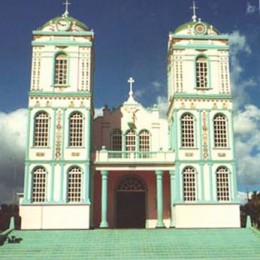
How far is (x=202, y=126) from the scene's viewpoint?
108ft

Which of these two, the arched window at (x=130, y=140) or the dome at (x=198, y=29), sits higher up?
the dome at (x=198, y=29)

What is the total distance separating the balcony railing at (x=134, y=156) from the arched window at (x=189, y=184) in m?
1.37

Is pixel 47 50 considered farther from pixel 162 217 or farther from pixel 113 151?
pixel 162 217

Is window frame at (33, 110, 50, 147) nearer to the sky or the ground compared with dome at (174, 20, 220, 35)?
nearer to the ground

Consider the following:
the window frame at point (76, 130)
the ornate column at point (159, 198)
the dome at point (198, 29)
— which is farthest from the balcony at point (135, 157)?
the dome at point (198, 29)

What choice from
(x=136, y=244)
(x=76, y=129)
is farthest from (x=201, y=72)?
(x=136, y=244)

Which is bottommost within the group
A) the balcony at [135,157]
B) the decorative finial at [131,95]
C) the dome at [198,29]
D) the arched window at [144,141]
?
the balcony at [135,157]

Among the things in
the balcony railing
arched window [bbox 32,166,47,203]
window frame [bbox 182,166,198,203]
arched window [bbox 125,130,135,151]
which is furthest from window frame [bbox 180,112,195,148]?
arched window [bbox 32,166,47,203]

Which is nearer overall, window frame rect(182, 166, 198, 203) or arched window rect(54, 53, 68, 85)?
window frame rect(182, 166, 198, 203)

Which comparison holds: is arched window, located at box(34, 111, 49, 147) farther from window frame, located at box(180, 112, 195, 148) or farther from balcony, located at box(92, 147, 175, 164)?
window frame, located at box(180, 112, 195, 148)

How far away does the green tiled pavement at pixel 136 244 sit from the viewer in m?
24.4

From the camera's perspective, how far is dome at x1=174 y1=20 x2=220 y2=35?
34719 millimetres

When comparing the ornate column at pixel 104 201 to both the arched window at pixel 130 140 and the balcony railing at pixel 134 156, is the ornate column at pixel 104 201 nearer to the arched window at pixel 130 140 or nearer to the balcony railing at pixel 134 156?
the balcony railing at pixel 134 156

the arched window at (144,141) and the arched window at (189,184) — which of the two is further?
the arched window at (144,141)
